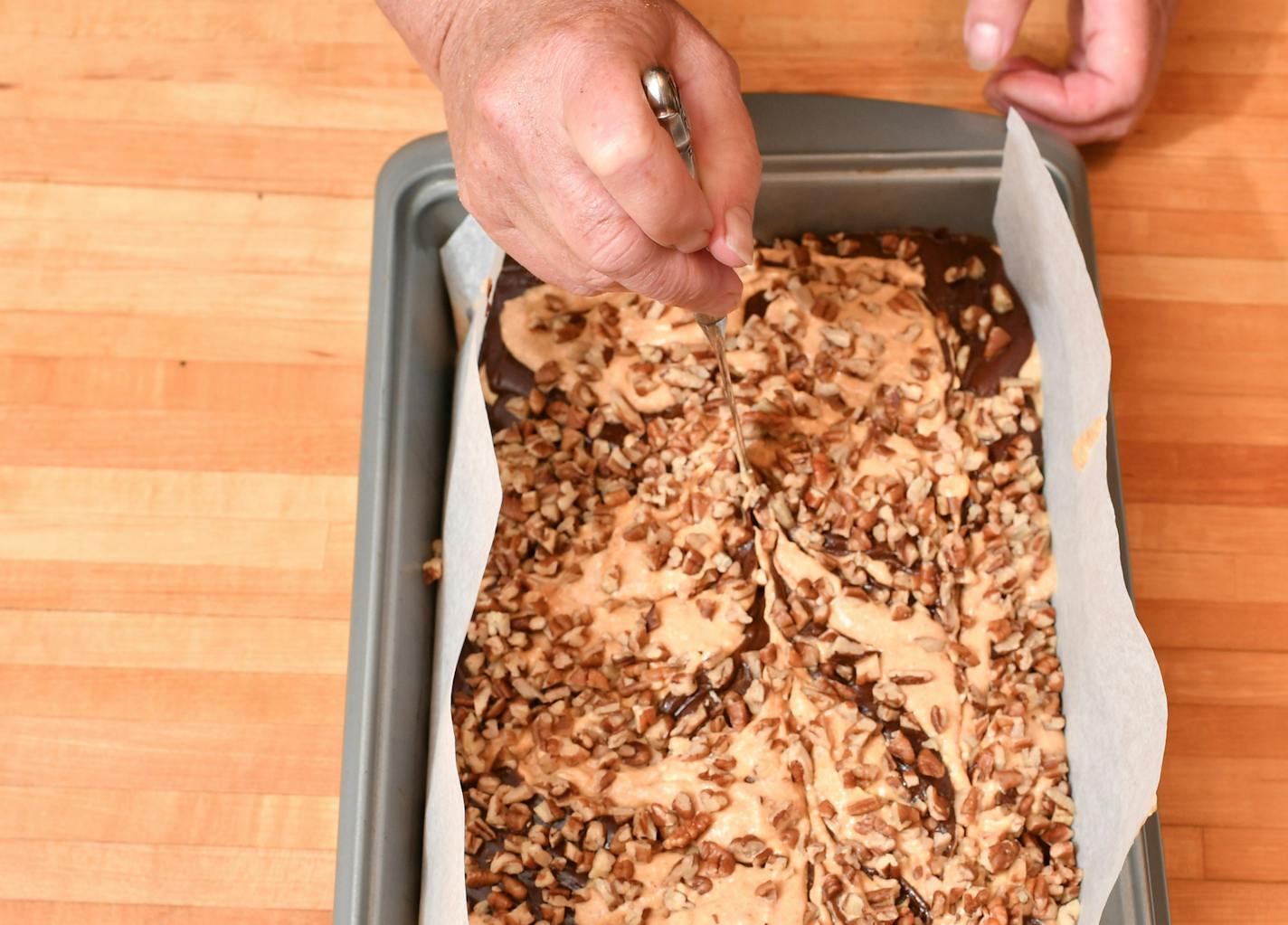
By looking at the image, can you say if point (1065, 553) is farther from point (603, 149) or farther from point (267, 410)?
point (267, 410)

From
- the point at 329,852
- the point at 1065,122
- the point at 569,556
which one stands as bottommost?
the point at 329,852

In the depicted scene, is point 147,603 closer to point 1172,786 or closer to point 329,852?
point 329,852

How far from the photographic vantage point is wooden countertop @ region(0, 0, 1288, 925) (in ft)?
3.92

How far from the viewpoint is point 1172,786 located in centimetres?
120

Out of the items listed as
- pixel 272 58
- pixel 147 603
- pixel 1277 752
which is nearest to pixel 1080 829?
pixel 1277 752

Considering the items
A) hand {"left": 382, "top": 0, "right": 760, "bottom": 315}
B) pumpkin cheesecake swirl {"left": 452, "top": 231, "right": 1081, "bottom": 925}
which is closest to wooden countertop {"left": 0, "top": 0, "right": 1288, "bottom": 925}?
pumpkin cheesecake swirl {"left": 452, "top": 231, "right": 1081, "bottom": 925}

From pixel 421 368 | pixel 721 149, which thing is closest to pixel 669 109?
pixel 721 149

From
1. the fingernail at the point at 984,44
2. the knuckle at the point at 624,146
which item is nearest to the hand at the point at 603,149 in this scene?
the knuckle at the point at 624,146

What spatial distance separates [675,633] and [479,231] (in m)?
0.49

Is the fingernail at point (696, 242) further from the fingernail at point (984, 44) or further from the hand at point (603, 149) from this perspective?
the fingernail at point (984, 44)

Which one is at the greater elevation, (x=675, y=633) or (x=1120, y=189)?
(x=1120, y=189)

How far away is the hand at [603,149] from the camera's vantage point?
828 mm

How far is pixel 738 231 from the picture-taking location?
36.2 inches

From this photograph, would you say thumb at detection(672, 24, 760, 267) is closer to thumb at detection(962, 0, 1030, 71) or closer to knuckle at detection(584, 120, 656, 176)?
knuckle at detection(584, 120, 656, 176)
